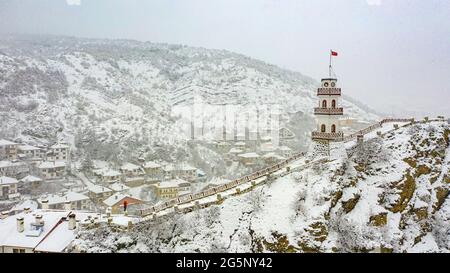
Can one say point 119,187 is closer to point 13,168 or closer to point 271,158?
point 13,168

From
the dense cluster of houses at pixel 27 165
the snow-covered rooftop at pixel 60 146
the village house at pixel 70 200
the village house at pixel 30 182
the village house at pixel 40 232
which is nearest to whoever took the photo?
the village house at pixel 40 232

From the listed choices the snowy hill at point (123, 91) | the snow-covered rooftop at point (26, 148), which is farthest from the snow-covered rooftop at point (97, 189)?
the snow-covered rooftop at point (26, 148)

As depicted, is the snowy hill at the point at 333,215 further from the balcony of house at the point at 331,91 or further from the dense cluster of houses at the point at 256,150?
the dense cluster of houses at the point at 256,150

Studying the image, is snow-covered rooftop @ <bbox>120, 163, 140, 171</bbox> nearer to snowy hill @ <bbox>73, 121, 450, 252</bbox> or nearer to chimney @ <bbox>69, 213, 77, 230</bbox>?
chimney @ <bbox>69, 213, 77, 230</bbox>

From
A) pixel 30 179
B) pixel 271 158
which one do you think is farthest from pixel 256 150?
pixel 30 179

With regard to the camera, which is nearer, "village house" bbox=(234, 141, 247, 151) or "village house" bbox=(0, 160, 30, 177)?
"village house" bbox=(0, 160, 30, 177)

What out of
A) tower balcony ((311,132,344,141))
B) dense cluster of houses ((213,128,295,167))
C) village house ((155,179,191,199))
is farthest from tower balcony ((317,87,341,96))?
dense cluster of houses ((213,128,295,167))

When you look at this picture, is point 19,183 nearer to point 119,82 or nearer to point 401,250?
point 401,250
